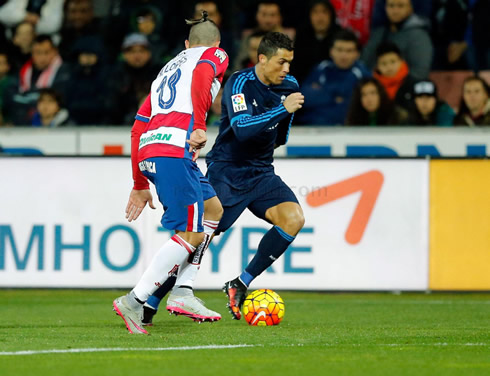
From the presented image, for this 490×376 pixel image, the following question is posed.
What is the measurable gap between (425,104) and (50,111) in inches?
179

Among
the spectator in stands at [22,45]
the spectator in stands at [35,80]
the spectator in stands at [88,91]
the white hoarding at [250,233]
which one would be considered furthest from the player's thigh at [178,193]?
the spectator in stands at [22,45]

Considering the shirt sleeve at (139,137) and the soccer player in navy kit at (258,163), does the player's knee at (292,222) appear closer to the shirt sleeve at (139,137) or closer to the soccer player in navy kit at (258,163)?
the soccer player in navy kit at (258,163)

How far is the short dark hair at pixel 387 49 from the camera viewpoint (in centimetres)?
1284

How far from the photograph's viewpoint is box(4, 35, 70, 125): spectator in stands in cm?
1362

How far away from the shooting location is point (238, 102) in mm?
7742

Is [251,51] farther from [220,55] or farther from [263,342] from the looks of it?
[263,342]

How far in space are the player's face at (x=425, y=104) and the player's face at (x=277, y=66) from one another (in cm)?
448

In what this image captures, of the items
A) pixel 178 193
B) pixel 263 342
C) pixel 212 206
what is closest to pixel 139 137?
pixel 178 193

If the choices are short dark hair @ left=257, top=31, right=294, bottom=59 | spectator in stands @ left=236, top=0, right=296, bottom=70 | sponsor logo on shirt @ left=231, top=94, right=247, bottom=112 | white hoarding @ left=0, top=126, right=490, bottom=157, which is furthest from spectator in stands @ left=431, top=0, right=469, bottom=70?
sponsor logo on shirt @ left=231, top=94, right=247, bottom=112

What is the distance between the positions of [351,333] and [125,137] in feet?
18.4

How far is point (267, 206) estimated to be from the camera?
8.13m

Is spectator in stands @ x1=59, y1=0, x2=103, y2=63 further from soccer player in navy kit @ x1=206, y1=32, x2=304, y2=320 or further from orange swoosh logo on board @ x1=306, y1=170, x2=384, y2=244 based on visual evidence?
soccer player in navy kit @ x1=206, y1=32, x2=304, y2=320

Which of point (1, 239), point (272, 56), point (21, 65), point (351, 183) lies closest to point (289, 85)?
point (272, 56)

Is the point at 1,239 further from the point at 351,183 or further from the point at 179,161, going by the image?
the point at 179,161
